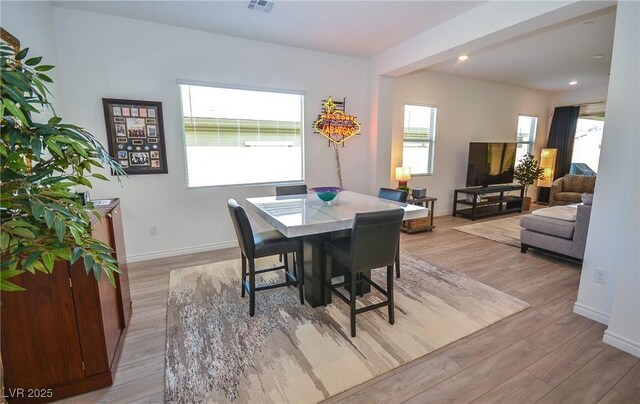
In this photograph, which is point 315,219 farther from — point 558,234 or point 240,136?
point 558,234

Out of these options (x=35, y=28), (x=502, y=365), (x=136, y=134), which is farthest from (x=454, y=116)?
(x=35, y=28)

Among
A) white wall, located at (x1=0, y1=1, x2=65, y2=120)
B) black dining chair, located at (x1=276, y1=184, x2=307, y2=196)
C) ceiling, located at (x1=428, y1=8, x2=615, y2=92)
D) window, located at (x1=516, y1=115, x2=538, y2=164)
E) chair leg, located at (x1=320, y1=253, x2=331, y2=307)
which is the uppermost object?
ceiling, located at (x1=428, y1=8, x2=615, y2=92)

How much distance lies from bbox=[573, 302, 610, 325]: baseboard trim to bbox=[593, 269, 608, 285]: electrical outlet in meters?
0.24

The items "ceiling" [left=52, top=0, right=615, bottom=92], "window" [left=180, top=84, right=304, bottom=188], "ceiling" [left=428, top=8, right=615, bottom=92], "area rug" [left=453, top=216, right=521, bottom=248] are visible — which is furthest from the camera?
"area rug" [left=453, top=216, right=521, bottom=248]

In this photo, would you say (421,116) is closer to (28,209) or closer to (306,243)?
(306,243)

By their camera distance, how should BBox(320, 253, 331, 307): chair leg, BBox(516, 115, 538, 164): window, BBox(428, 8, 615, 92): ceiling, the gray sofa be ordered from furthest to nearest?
BBox(516, 115, 538, 164): window → BBox(428, 8, 615, 92): ceiling → the gray sofa → BBox(320, 253, 331, 307): chair leg

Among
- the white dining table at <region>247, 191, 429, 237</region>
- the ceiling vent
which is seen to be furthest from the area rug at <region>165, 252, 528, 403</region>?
the ceiling vent

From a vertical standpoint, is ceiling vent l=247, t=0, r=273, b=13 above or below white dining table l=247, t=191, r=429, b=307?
above

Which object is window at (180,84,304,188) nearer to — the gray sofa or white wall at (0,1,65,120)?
white wall at (0,1,65,120)

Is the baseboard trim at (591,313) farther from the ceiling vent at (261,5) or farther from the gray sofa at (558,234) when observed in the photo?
the ceiling vent at (261,5)

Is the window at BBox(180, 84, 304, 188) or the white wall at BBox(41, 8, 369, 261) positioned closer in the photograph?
the white wall at BBox(41, 8, 369, 261)

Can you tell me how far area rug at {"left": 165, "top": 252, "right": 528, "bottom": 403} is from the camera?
1.73m

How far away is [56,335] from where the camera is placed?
155 cm

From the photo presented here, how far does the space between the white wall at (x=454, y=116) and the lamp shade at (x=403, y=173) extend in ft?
0.90
